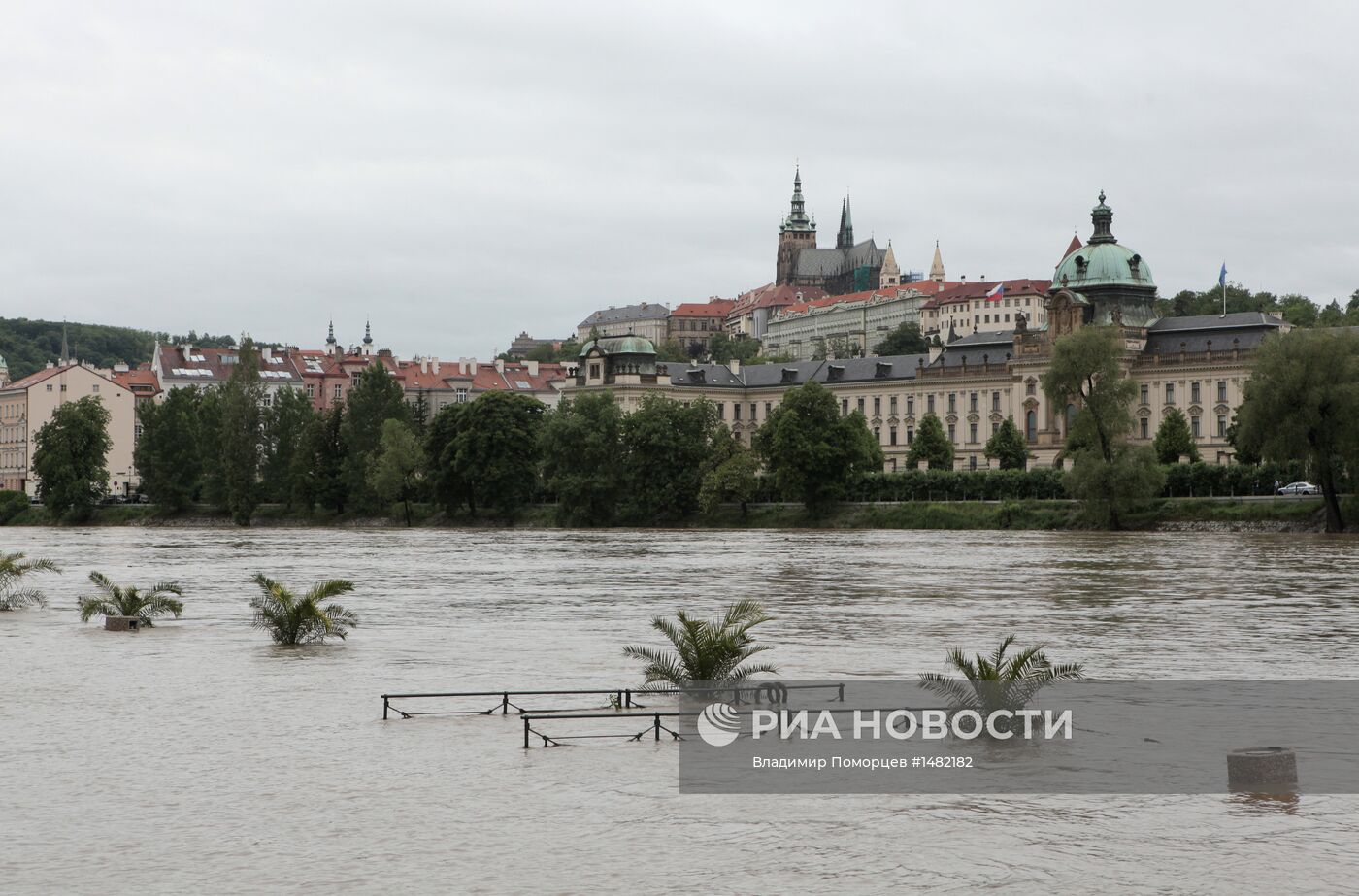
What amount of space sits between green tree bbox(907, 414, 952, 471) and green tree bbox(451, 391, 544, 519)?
124ft

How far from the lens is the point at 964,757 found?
2008cm

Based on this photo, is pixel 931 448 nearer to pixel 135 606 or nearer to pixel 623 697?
pixel 135 606

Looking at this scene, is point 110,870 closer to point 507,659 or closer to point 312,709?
point 312,709

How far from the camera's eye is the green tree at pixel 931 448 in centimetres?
16038

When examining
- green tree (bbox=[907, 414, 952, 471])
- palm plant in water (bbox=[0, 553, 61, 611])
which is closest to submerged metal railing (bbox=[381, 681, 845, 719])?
palm plant in water (bbox=[0, 553, 61, 611])

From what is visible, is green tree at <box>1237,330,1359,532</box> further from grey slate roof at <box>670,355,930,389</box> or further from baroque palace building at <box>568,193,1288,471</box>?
grey slate roof at <box>670,355,930,389</box>

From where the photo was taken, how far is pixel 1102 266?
548 feet

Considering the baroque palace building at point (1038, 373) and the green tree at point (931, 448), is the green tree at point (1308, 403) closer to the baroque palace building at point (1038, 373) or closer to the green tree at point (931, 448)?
the baroque palace building at point (1038, 373)

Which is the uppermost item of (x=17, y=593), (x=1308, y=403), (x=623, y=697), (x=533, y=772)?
(x=1308, y=403)

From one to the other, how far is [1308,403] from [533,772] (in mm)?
77356

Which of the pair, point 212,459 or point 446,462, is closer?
point 446,462

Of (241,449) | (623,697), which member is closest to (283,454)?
(241,449)

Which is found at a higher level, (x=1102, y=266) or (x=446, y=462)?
(x=1102, y=266)

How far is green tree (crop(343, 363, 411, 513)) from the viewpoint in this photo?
14425 cm
